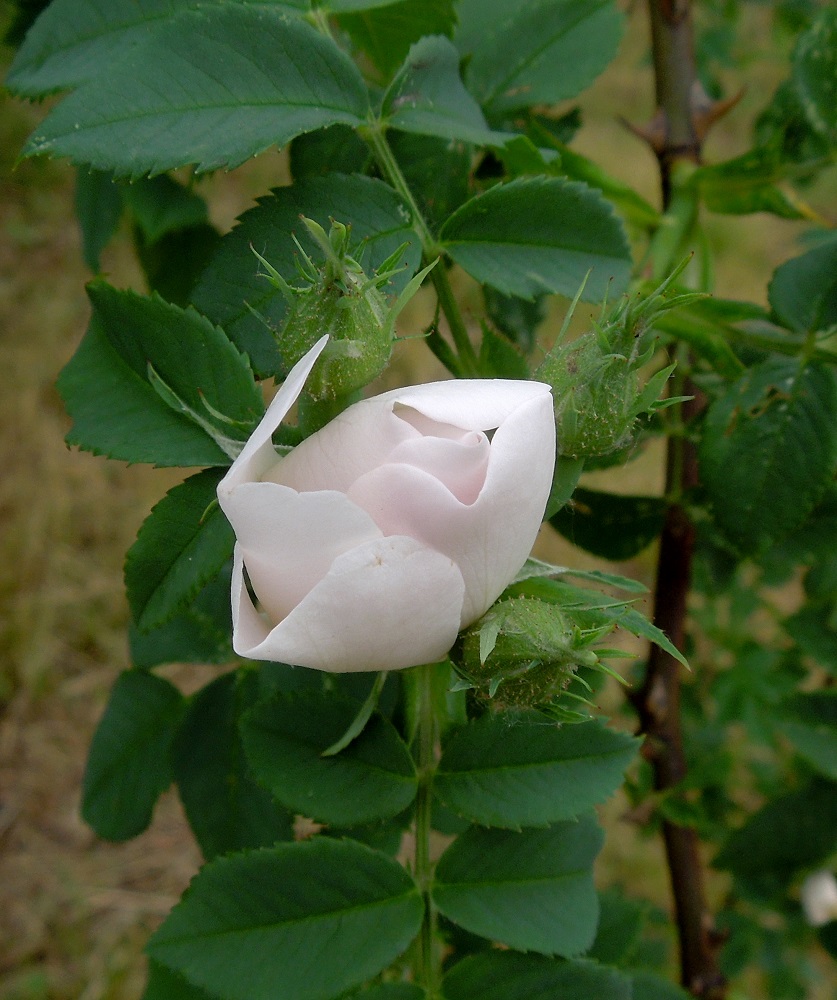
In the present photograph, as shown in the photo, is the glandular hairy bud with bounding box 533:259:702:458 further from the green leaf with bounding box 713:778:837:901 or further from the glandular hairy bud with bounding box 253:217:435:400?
the green leaf with bounding box 713:778:837:901

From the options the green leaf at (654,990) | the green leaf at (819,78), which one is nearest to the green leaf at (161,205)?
the green leaf at (819,78)

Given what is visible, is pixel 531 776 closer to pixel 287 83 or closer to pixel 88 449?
pixel 88 449

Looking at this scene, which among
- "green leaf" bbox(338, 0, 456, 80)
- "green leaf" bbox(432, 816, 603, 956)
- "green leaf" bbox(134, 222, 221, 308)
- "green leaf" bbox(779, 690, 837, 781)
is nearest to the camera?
"green leaf" bbox(432, 816, 603, 956)

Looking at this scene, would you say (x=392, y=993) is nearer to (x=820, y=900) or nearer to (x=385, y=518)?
(x=385, y=518)

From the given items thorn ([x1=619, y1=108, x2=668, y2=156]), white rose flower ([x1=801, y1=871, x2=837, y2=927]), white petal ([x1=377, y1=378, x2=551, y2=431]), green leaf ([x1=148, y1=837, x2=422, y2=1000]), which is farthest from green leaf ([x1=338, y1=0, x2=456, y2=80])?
white rose flower ([x1=801, y1=871, x2=837, y2=927])

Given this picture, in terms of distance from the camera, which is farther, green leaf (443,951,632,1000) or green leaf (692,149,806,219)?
green leaf (692,149,806,219)

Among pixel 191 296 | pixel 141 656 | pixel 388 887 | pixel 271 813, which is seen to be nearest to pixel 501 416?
pixel 191 296
